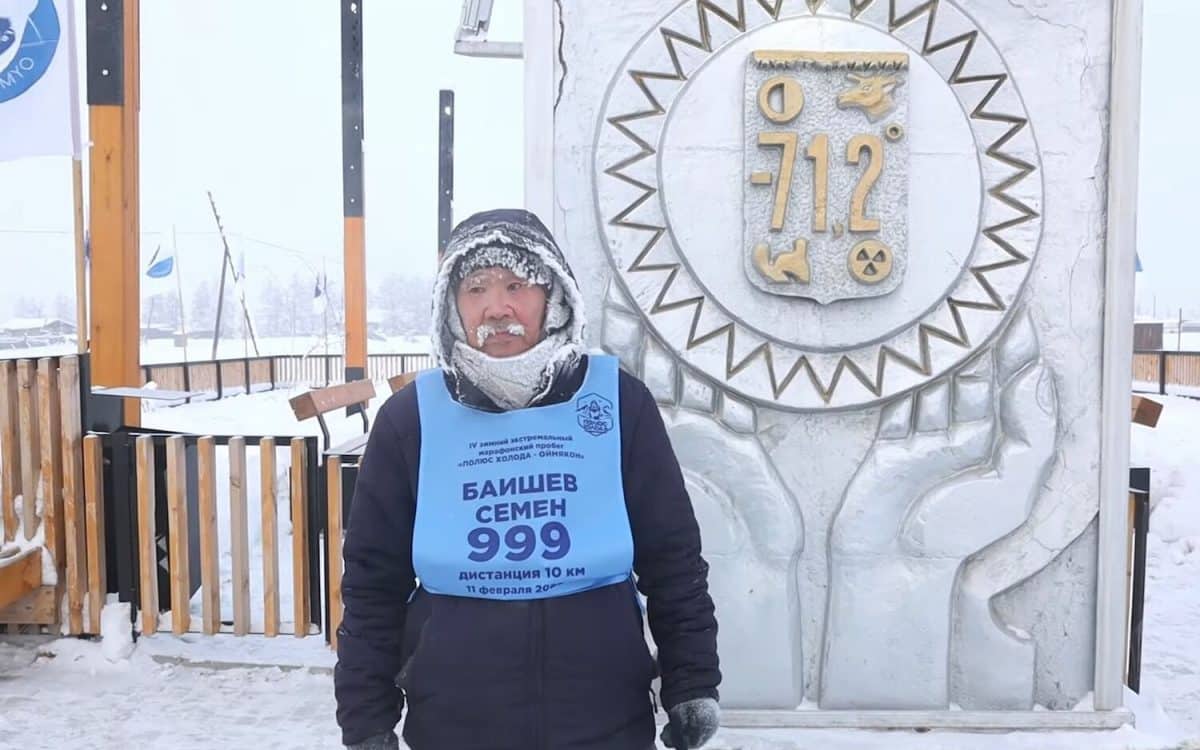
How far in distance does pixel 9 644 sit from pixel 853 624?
3689 millimetres

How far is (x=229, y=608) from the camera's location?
15.6 feet

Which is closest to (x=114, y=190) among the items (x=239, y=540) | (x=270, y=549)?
(x=239, y=540)

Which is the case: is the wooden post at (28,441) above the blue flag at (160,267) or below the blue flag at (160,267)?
below

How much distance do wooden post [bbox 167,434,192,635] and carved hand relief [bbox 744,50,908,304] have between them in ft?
8.76

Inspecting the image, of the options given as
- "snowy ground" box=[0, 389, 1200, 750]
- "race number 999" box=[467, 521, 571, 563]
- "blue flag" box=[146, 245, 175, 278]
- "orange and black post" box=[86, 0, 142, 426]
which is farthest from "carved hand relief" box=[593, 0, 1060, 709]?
"blue flag" box=[146, 245, 175, 278]

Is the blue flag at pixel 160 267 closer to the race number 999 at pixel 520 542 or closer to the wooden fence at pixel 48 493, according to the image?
the wooden fence at pixel 48 493

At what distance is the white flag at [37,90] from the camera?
4109 mm

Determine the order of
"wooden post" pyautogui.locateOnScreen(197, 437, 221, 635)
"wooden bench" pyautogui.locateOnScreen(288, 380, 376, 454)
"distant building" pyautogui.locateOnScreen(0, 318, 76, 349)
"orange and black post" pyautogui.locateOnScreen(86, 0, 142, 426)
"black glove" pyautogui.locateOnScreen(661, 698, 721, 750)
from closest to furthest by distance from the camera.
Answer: "black glove" pyautogui.locateOnScreen(661, 698, 721, 750) < "wooden post" pyautogui.locateOnScreen(197, 437, 221, 635) < "orange and black post" pyautogui.locateOnScreen(86, 0, 142, 426) < "wooden bench" pyautogui.locateOnScreen(288, 380, 376, 454) < "distant building" pyautogui.locateOnScreen(0, 318, 76, 349)

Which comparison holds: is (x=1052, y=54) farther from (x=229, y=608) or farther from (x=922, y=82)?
(x=229, y=608)

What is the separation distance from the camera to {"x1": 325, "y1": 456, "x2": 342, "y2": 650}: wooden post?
387cm

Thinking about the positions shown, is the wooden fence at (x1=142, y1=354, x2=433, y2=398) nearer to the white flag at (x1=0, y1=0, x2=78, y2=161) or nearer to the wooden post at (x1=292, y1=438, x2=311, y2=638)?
the white flag at (x1=0, y1=0, x2=78, y2=161)

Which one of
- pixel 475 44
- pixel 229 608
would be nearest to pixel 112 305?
pixel 229 608

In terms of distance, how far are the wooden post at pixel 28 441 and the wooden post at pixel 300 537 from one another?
1224 millimetres

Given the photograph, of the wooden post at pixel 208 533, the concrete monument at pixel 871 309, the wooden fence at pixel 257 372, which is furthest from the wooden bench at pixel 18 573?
the wooden fence at pixel 257 372
